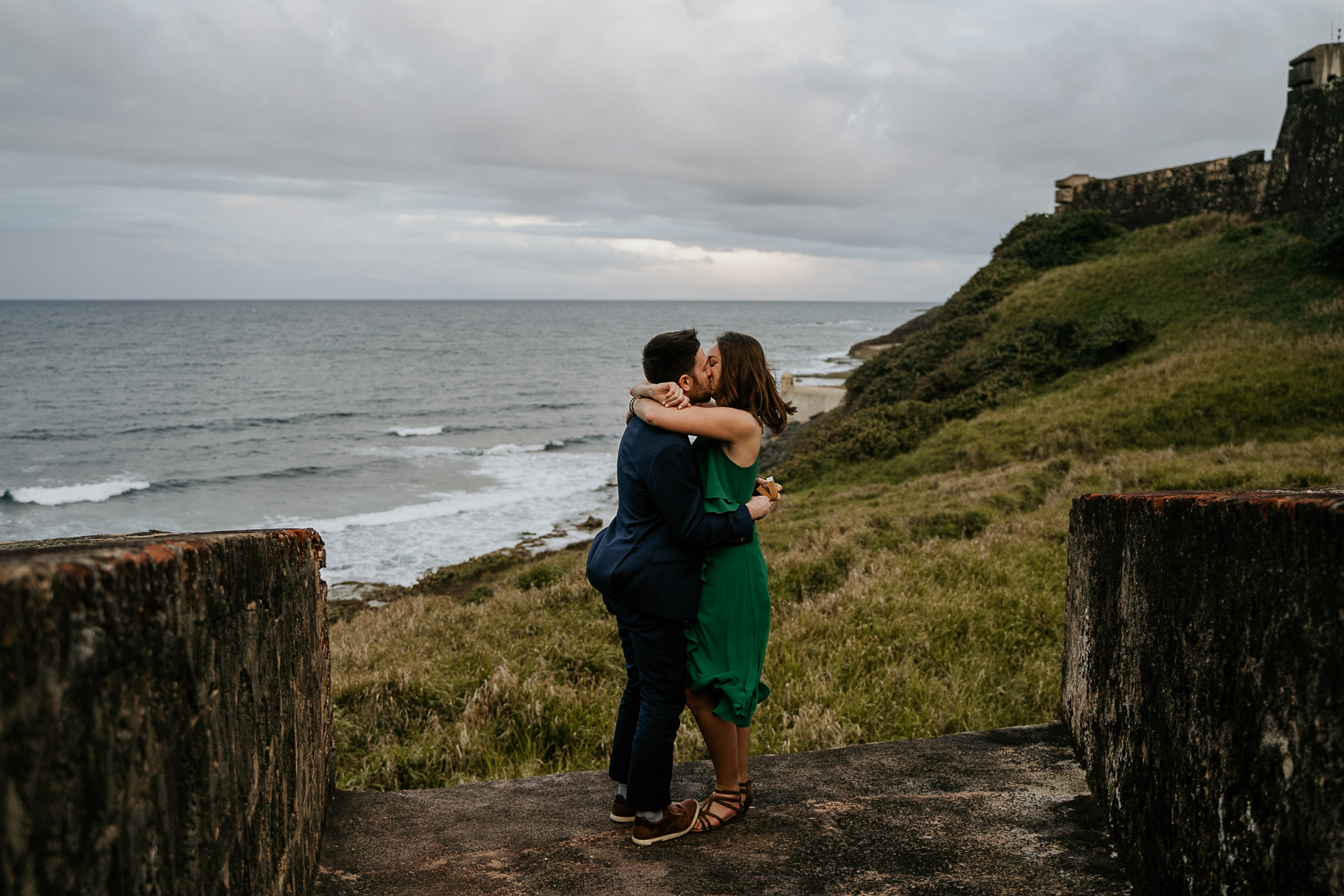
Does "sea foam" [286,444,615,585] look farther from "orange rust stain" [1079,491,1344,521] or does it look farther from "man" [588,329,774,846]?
"orange rust stain" [1079,491,1344,521]

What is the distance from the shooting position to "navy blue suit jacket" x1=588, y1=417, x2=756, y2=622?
2932mm

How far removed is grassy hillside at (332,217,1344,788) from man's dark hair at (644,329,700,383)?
7.23ft

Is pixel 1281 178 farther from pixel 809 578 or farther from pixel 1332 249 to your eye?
pixel 809 578

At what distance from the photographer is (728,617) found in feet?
9.97

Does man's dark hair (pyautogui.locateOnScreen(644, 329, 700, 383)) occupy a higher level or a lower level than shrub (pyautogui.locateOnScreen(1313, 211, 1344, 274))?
lower

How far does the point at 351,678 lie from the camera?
614 cm

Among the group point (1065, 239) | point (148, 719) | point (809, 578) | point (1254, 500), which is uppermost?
point (1065, 239)

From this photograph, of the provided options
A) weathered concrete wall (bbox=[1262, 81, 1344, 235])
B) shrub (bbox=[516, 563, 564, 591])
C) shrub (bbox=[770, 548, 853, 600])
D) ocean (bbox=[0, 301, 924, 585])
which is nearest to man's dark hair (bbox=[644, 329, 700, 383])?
shrub (bbox=[770, 548, 853, 600])

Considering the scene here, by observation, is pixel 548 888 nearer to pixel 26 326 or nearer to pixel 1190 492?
pixel 1190 492

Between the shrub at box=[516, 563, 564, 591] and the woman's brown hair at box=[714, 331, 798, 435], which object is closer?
the woman's brown hair at box=[714, 331, 798, 435]

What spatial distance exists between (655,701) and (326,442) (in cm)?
3738

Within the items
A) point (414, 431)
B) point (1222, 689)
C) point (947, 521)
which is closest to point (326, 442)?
point (414, 431)

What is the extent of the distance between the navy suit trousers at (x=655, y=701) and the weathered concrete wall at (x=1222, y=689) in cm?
149

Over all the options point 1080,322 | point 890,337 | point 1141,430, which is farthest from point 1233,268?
point 890,337
